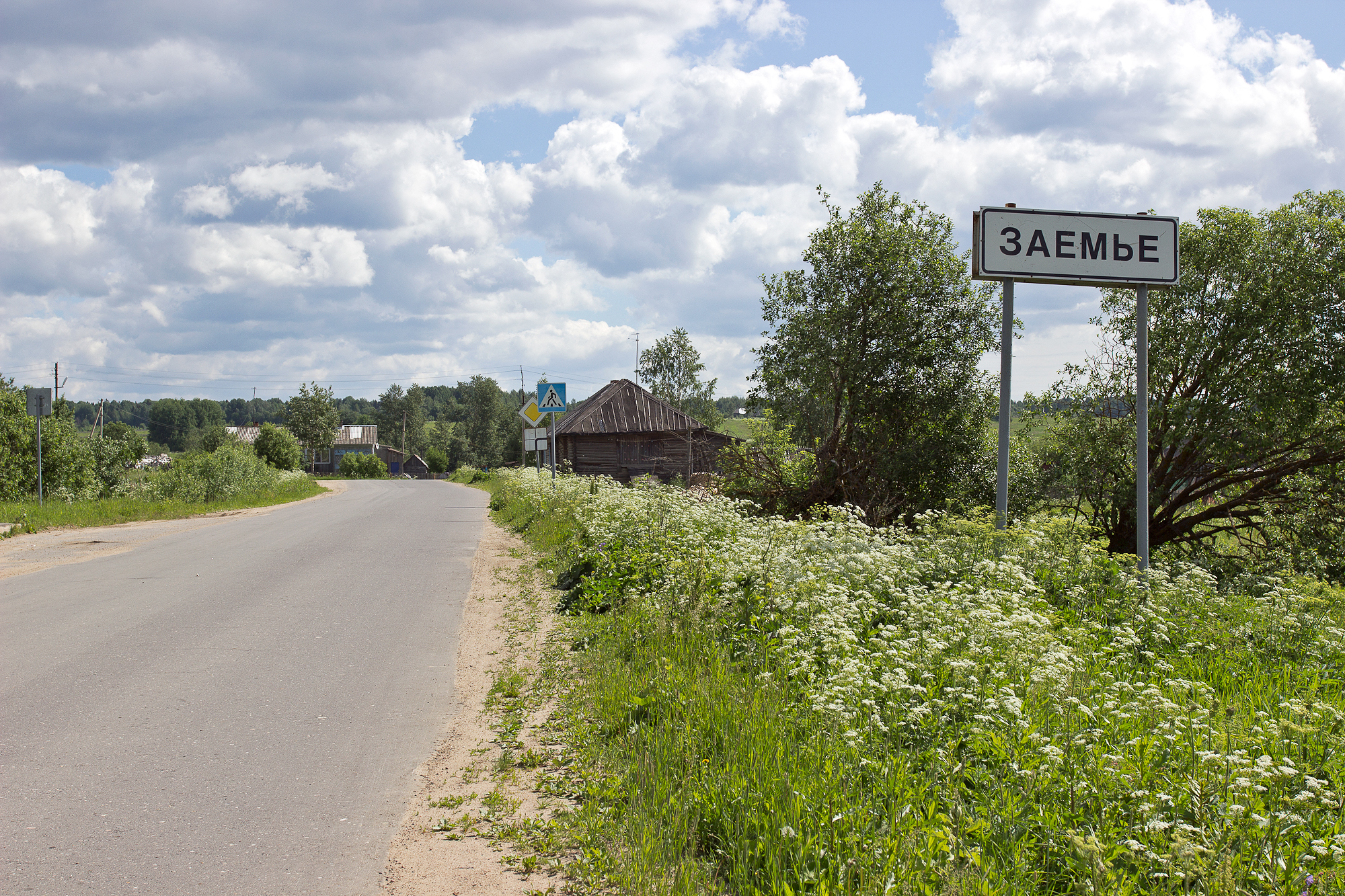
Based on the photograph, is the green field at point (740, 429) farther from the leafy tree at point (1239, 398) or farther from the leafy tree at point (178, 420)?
the leafy tree at point (178, 420)

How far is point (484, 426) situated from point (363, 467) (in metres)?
15.3

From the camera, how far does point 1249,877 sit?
267 cm

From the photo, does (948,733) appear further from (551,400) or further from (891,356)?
(551,400)

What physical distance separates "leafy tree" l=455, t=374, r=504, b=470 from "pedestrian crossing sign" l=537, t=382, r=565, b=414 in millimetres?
79723

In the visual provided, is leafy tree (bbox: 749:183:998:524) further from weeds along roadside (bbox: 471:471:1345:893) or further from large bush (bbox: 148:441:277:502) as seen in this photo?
large bush (bbox: 148:441:277:502)

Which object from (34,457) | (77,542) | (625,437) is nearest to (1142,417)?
(77,542)

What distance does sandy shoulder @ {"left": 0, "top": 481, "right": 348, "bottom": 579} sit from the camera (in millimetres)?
12484

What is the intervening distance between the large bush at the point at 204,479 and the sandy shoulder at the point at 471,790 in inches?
917

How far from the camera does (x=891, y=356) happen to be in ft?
55.4

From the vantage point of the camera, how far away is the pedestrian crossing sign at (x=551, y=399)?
19.7 metres

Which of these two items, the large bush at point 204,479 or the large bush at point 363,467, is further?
the large bush at point 363,467

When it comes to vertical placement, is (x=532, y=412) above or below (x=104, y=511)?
above

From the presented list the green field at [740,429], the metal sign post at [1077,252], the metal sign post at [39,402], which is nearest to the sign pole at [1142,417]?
the metal sign post at [1077,252]

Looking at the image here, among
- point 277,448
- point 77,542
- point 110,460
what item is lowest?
point 77,542
